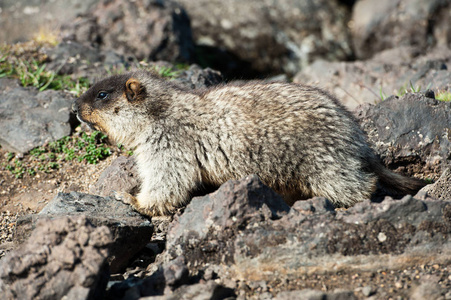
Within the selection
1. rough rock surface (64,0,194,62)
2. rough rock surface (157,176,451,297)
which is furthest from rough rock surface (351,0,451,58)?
rough rock surface (157,176,451,297)

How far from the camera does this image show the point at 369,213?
4539 mm

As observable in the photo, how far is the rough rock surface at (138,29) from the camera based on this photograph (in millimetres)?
10875

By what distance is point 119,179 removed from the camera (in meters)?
6.36

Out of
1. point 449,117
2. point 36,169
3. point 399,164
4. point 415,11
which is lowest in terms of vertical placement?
point 36,169

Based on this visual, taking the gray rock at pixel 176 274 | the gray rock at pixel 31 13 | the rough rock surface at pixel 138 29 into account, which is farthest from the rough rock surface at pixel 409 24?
the gray rock at pixel 176 274

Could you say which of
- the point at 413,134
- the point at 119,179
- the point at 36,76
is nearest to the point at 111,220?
the point at 119,179

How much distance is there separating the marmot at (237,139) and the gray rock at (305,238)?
2.97 ft

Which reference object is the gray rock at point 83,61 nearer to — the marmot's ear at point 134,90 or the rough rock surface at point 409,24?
the marmot's ear at point 134,90

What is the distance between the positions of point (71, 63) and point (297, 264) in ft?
21.0

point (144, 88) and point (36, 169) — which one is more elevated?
point (144, 88)

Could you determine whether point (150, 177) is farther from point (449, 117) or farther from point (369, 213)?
point (449, 117)

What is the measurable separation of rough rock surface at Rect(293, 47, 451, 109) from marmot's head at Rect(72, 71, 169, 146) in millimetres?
3677

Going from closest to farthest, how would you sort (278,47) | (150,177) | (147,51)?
(150,177) < (147,51) < (278,47)

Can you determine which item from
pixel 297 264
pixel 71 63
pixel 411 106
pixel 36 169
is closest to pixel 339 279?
pixel 297 264
